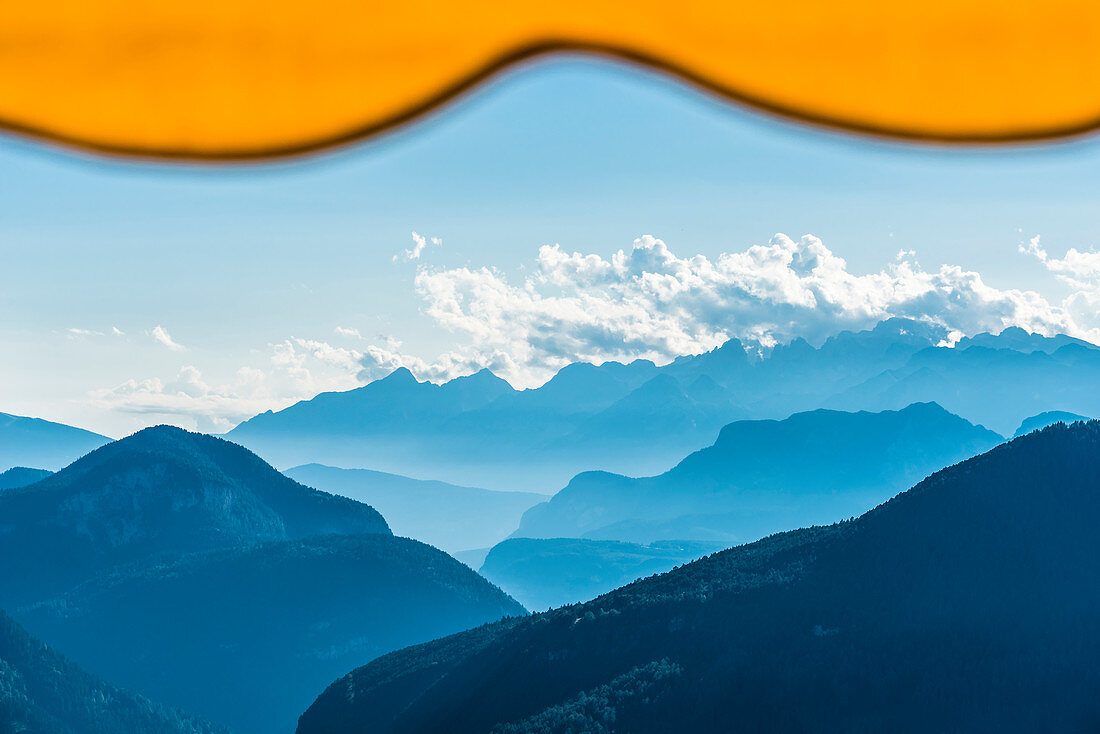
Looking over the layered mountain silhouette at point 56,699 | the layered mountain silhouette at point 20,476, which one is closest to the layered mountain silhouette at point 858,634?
the layered mountain silhouette at point 56,699

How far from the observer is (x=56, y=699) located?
3140 inches

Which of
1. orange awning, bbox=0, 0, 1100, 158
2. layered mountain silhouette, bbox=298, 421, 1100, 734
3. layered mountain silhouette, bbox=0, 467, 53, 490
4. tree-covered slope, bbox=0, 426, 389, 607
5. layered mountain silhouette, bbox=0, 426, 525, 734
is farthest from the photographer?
layered mountain silhouette, bbox=0, 467, 53, 490

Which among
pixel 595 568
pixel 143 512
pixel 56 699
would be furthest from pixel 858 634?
pixel 595 568

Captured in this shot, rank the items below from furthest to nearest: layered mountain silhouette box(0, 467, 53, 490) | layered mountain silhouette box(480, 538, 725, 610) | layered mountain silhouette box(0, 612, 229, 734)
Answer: layered mountain silhouette box(480, 538, 725, 610) → layered mountain silhouette box(0, 467, 53, 490) → layered mountain silhouette box(0, 612, 229, 734)

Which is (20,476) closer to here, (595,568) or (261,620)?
(261,620)

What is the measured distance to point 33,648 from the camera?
3216 inches

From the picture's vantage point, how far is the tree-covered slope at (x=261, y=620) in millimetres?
104438

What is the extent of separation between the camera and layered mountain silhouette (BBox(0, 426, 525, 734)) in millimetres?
104812

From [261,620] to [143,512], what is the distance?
27.4 meters

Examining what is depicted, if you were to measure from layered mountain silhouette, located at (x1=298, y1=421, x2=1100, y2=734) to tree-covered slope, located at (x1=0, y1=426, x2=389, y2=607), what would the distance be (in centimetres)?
6333

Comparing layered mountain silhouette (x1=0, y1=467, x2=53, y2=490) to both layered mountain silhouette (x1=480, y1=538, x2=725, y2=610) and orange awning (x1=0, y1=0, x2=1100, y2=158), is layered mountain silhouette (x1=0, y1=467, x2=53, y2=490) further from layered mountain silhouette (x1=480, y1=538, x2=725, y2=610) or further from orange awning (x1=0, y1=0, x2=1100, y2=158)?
orange awning (x1=0, y1=0, x2=1100, y2=158)

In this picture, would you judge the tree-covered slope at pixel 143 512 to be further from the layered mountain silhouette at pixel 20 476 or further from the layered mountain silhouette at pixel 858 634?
the layered mountain silhouette at pixel 858 634

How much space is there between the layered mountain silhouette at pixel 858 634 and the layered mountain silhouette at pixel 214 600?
1414 inches

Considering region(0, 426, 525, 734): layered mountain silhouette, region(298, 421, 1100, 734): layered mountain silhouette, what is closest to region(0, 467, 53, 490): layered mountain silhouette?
region(0, 426, 525, 734): layered mountain silhouette
